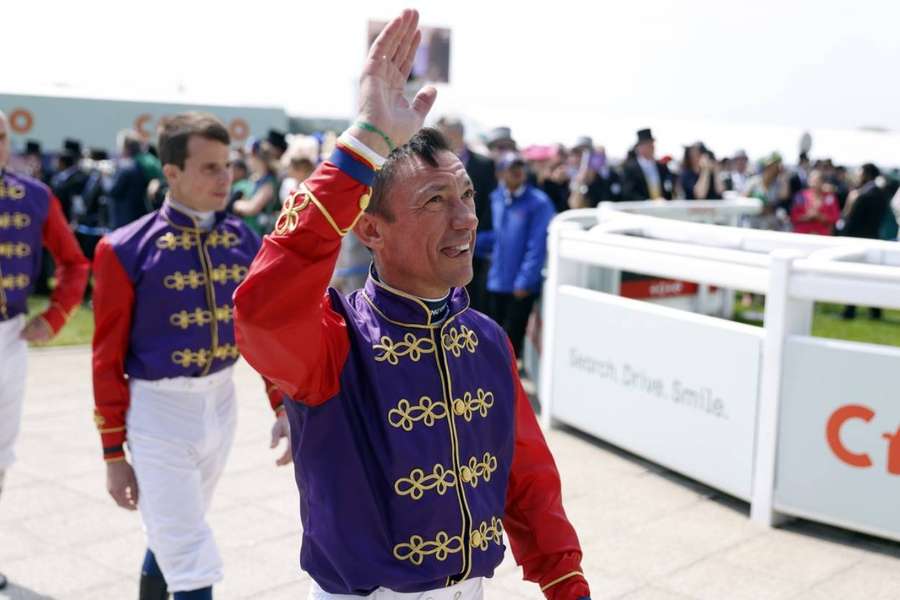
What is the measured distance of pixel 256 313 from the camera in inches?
80.7

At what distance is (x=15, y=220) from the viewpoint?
5480mm

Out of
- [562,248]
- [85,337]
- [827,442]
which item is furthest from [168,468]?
[85,337]

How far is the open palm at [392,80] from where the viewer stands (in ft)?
6.87

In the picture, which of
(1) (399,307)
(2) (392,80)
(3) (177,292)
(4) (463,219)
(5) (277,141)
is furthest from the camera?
(5) (277,141)

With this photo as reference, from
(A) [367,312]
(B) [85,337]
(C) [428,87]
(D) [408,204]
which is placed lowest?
(B) [85,337]

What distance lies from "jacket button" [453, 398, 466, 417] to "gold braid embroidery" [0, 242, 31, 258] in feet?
12.3

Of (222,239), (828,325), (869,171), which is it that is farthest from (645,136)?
(222,239)

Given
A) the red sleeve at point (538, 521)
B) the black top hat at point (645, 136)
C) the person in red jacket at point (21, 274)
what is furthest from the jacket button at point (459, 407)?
the black top hat at point (645, 136)

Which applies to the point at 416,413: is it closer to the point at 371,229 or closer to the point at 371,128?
the point at 371,229

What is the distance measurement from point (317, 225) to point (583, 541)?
13.5 ft

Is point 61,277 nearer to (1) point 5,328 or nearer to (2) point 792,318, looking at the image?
(1) point 5,328

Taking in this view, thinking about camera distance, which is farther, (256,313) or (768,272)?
(768,272)

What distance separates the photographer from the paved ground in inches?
202

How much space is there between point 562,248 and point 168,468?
447 centimetres
